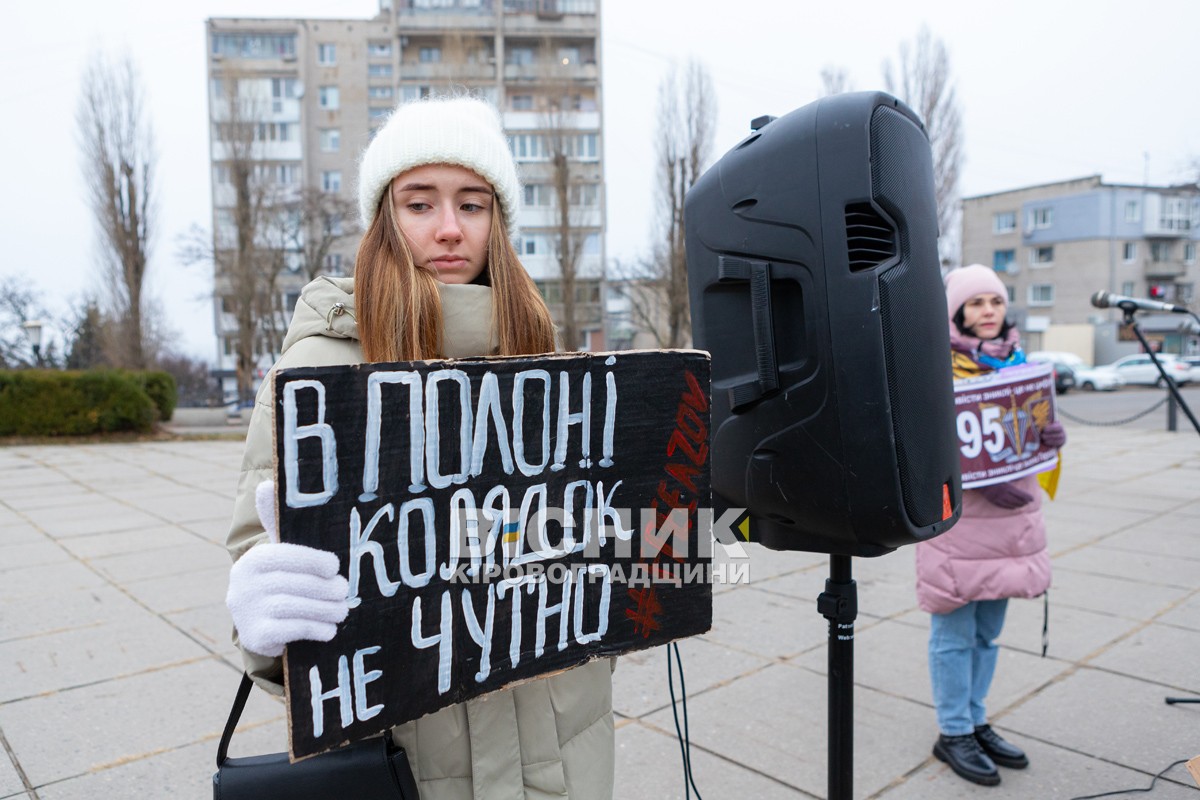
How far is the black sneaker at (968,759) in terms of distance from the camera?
9.36 feet

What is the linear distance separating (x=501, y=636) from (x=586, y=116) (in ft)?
147

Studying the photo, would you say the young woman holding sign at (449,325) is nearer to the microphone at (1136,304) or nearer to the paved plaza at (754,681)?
the paved plaza at (754,681)

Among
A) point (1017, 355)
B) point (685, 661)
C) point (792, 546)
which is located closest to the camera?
point (792, 546)

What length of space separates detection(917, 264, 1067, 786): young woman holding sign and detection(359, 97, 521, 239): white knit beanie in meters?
1.85

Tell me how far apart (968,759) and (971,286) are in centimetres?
166

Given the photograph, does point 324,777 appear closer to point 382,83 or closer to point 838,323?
point 838,323

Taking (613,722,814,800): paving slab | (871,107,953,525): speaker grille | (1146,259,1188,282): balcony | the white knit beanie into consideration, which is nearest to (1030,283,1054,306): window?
(1146,259,1188,282): balcony

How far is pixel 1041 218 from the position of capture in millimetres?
55219

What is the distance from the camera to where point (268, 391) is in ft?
4.39

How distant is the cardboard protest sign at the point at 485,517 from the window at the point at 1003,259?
2413 inches

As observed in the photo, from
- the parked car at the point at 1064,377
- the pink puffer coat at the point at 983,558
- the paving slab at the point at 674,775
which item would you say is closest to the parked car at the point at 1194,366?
the parked car at the point at 1064,377

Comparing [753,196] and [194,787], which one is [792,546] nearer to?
[753,196]

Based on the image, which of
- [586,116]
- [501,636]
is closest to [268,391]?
[501,636]

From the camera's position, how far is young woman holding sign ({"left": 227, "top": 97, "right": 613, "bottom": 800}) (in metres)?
1.46
